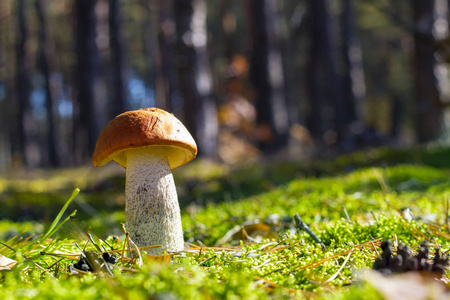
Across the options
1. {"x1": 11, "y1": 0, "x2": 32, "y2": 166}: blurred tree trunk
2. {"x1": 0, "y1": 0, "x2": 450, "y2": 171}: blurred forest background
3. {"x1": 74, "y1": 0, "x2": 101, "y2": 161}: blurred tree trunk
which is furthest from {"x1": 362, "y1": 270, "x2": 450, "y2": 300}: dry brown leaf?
{"x1": 11, "y1": 0, "x2": 32, "y2": 166}: blurred tree trunk

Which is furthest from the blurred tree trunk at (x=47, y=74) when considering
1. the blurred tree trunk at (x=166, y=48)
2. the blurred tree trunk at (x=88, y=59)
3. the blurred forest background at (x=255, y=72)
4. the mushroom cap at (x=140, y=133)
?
the mushroom cap at (x=140, y=133)

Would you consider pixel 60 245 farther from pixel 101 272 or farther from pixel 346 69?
pixel 346 69

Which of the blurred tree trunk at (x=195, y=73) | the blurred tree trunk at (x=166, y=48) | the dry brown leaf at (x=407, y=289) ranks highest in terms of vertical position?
the blurred tree trunk at (x=166, y=48)

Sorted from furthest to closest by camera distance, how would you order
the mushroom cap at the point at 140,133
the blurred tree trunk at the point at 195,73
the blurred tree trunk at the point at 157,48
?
the blurred tree trunk at the point at 157,48 → the blurred tree trunk at the point at 195,73 → the mushroom cap at the point at 140,133

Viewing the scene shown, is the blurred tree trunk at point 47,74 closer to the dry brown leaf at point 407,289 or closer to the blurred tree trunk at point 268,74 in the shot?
the blurred tree trunk at point 268,74

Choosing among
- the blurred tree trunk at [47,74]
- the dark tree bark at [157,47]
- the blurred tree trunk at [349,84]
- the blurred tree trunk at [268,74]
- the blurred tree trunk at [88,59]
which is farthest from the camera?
the dark tree bark at [157,47]

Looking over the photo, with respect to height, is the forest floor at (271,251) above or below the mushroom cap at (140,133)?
below

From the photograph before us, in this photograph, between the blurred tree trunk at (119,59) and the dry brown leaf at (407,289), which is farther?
the blurred tree trunk at (119,59)

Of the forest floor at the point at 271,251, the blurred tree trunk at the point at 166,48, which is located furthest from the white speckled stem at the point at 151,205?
the blurred tree trunk at the point at 166,48
